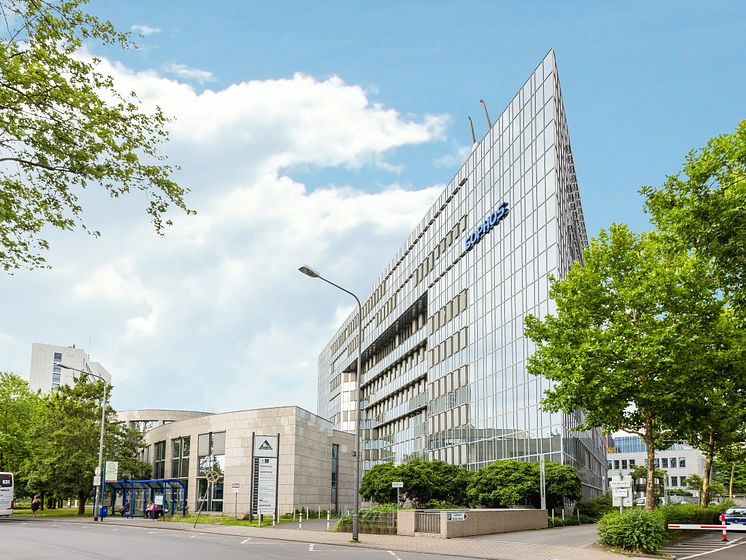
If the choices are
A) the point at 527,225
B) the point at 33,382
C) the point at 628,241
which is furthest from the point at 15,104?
the point at 33,382

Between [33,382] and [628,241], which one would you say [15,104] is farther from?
[33,382]

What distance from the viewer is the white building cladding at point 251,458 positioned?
1903 inches

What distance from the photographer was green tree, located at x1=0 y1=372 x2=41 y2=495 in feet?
200

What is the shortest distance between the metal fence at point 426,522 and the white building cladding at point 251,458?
16759 millimetres

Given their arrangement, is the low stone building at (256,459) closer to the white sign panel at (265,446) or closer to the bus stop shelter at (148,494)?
the white sign panel at (265,446)

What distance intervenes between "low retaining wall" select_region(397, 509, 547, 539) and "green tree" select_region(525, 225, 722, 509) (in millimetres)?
5567

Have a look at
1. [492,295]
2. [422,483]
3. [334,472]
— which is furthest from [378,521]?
[334,472]

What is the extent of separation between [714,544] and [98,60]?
2469 centimetres

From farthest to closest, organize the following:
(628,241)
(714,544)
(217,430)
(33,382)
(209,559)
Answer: (33,382), (217,430), (628,241), (714,544), (209,559)

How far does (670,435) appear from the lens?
31.1 metres

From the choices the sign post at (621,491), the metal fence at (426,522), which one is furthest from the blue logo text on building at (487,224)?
the sign post at (621,491)

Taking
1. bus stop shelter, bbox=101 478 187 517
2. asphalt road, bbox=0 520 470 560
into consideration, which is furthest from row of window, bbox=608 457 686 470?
asphalt road, bbox=0 520 470 560

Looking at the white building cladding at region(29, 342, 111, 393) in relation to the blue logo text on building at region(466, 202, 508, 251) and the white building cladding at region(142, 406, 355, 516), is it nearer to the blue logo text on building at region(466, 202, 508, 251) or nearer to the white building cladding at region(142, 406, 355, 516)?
the white building cladding at region(142, 406, 355, 516)

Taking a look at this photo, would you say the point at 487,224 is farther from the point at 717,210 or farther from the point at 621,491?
the point at 717,210
